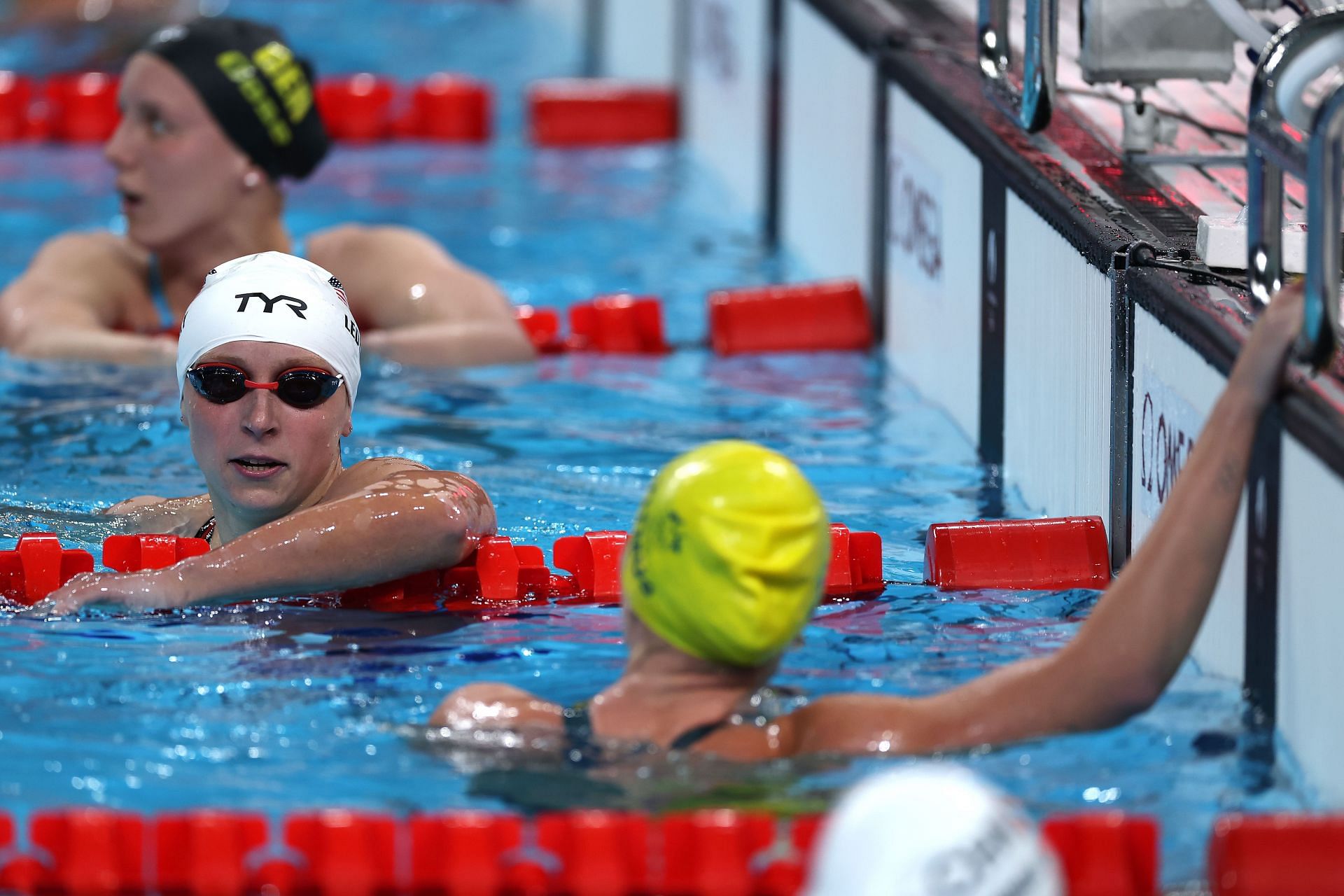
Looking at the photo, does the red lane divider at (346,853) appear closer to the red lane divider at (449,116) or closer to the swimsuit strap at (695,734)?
the swimsuit strap at (695,734)

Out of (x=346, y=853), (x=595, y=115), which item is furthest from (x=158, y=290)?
(x=346, y=853)

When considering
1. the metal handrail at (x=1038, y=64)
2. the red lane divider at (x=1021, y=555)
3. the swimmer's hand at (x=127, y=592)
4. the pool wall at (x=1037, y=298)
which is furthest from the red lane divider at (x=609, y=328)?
the swimmer's hand at (x=127, y=592)

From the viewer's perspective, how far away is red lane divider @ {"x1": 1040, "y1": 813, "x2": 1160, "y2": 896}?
7.61 ft

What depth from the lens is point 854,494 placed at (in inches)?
175

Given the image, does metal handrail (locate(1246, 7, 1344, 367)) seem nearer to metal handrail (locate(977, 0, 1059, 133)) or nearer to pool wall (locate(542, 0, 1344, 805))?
pool wall (locate(542, 0, 1344, 805))

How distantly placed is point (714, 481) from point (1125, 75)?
221 centimetres

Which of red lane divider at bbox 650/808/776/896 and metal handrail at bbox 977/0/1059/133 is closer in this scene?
red lane divider at bbox 650/808/776/896

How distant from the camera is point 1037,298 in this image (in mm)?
4301

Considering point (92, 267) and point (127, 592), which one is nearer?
point (127, 592)

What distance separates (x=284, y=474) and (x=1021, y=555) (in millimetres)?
1252

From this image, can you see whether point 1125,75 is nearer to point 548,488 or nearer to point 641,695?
point 548,488

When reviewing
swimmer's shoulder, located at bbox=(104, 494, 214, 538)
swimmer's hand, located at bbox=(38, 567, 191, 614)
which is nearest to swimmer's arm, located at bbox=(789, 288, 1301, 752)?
swimmer's hand, located at bbox=(38, 567, 191, 614)

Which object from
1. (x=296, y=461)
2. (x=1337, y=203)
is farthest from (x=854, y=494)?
(x=1337, y=203)

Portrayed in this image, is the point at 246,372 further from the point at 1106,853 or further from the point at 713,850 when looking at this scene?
the point at 1106,853
